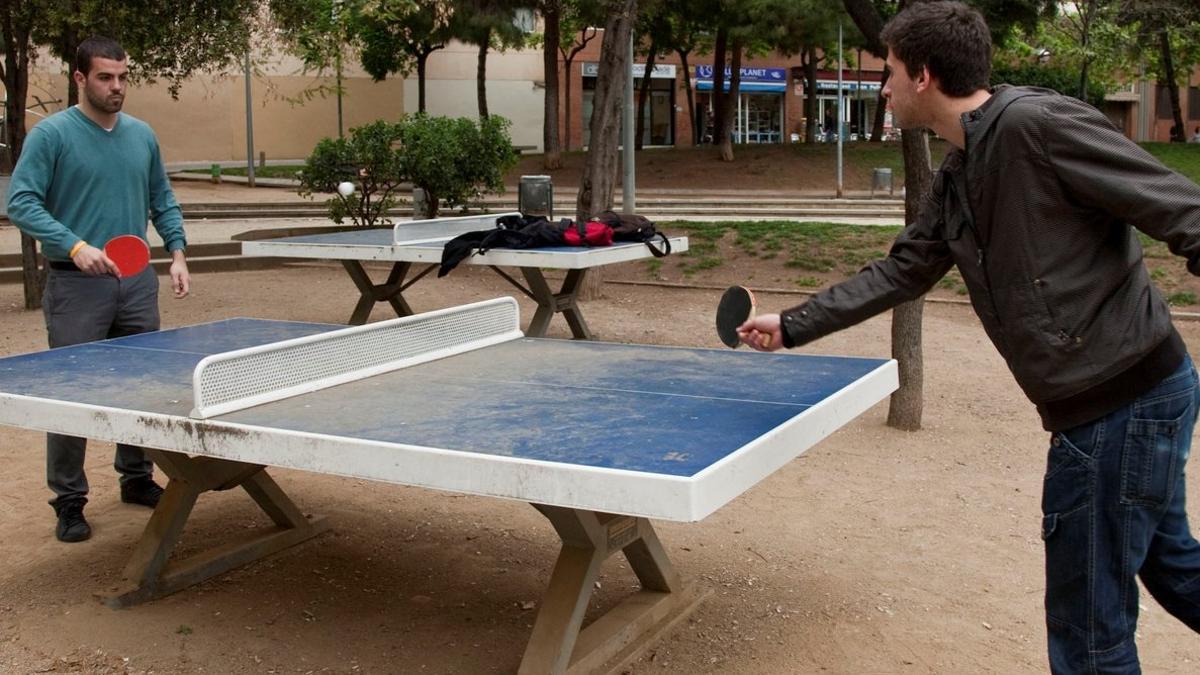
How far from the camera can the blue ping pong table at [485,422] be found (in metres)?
2.89

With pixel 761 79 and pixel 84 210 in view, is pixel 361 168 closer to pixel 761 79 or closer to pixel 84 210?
pixel 84 210

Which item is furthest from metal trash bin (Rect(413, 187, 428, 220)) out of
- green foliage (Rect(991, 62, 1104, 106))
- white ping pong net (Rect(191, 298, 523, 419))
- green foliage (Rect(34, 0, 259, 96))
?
green foliage (Rect(991, 62, 1104, 106))

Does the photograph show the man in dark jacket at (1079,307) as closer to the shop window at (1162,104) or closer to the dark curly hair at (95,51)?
the dark curly hair at (95,51)

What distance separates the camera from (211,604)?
4375 millimetres

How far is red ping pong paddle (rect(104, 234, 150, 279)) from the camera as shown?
188 inches

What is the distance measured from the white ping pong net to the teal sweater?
128 centimetres

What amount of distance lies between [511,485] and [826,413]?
97 cm

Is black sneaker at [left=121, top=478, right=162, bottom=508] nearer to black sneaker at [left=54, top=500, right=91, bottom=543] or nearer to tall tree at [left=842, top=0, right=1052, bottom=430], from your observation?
black sneaker at [left=54, top=500, right=91, bottom=543]

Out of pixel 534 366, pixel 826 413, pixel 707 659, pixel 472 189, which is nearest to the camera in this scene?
pixel 826 413

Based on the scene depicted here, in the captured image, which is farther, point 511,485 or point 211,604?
point 211,604

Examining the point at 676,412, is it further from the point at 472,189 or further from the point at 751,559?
the point at 472,189

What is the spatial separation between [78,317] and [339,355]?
1479mm

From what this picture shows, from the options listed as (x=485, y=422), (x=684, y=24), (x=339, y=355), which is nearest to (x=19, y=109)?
(x=339, y=355)

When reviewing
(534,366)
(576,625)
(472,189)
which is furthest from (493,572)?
(472,189)
